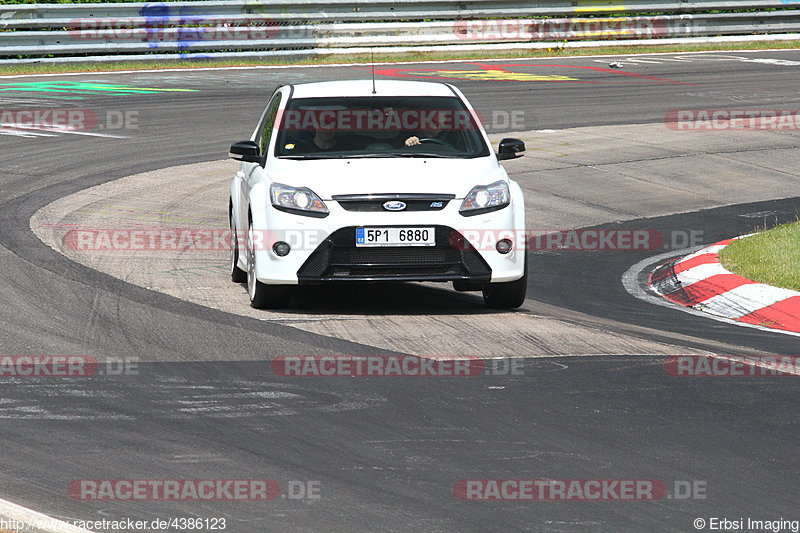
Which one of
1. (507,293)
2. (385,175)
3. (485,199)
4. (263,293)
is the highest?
(385,175)

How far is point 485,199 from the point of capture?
9312 millimetres

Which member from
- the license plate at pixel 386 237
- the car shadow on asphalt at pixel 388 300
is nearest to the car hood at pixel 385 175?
the license plate at pixel 386 237

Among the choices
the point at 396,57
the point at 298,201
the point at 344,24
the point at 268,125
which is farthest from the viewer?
the point at 344,24

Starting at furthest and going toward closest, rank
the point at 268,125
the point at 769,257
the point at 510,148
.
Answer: the point at 769,257 → the point at 268,125 → the point at 510,148

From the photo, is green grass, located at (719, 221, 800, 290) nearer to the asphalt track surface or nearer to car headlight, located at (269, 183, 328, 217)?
the asphalt track surface

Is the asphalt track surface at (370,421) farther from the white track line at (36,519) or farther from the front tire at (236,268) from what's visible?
the front tire at (236,268)

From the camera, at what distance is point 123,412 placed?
6.61m

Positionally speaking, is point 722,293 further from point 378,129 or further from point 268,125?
point 268,125

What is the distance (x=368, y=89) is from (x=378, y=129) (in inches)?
22.1

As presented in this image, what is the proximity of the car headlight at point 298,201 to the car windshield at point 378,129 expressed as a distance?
0.56 metres

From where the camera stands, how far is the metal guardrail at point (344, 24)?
26.1 meters

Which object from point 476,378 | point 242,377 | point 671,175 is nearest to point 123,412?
point 242,377

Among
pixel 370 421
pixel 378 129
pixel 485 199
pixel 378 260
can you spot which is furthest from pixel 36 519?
pixel 378 129

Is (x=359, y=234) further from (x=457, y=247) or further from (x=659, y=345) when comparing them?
(x=659, y=345)
